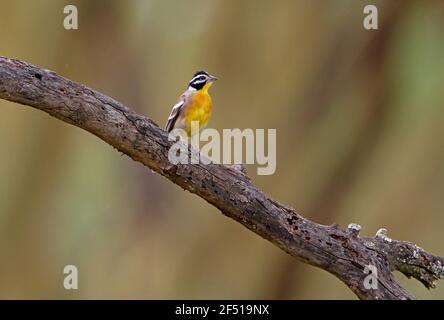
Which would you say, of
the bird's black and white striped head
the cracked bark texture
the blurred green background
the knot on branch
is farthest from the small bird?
the blurred green background

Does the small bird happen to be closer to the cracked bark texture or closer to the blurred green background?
the cracked bark texture

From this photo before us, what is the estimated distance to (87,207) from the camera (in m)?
9.41

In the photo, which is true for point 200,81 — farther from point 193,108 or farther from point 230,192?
point 230,192

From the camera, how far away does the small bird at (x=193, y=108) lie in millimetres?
5266

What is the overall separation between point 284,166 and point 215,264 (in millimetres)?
1395

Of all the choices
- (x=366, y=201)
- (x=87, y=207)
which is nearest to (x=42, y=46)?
(x=87, y=207)

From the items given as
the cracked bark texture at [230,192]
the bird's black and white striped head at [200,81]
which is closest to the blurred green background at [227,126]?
the bird's black and white striped head at [200,81]

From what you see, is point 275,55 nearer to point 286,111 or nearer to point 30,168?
point 286,111

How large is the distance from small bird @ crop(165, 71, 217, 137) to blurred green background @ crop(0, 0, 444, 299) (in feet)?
9.51

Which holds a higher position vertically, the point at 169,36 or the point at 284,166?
the point at 169,36

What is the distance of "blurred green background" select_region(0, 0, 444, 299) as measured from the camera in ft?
27.9

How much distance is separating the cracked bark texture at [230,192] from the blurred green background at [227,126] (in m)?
4.06

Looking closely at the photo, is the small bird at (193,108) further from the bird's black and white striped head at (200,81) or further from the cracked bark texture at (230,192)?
the cracked bark texture at (230,192)

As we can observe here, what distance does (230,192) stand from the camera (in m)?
3.95
